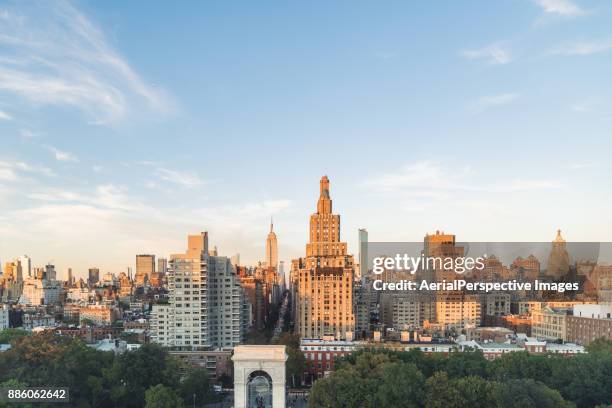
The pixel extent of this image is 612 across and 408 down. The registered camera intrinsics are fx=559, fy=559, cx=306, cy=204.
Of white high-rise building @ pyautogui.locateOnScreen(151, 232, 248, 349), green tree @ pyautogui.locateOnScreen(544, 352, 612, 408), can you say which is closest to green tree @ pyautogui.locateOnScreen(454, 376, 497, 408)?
green tree @ pyautogui.locateOnScreen(544, 352, 612, 408)

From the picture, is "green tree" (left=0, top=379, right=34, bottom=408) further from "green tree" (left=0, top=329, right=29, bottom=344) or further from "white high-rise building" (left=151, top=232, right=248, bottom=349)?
"green tree" (left=0, top=329, right=29, bottom=344)

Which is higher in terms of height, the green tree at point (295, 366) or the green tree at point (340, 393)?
the green tree at point (340, 393)

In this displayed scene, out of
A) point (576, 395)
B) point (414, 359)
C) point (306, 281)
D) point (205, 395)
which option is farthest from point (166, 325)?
point (576, 395)

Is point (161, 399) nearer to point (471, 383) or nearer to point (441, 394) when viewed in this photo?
point (441, 394)

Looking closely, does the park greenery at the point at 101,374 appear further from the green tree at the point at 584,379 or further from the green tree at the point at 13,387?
the green tree at the point at 584,379

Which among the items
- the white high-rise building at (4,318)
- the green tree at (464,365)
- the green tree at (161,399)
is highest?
the green tree at (464,365)

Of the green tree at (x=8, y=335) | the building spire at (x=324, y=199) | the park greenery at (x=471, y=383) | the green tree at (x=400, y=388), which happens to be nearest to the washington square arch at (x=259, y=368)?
the park greenery at (x=471, y=383)

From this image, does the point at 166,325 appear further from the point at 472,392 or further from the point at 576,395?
the point at 576,395
